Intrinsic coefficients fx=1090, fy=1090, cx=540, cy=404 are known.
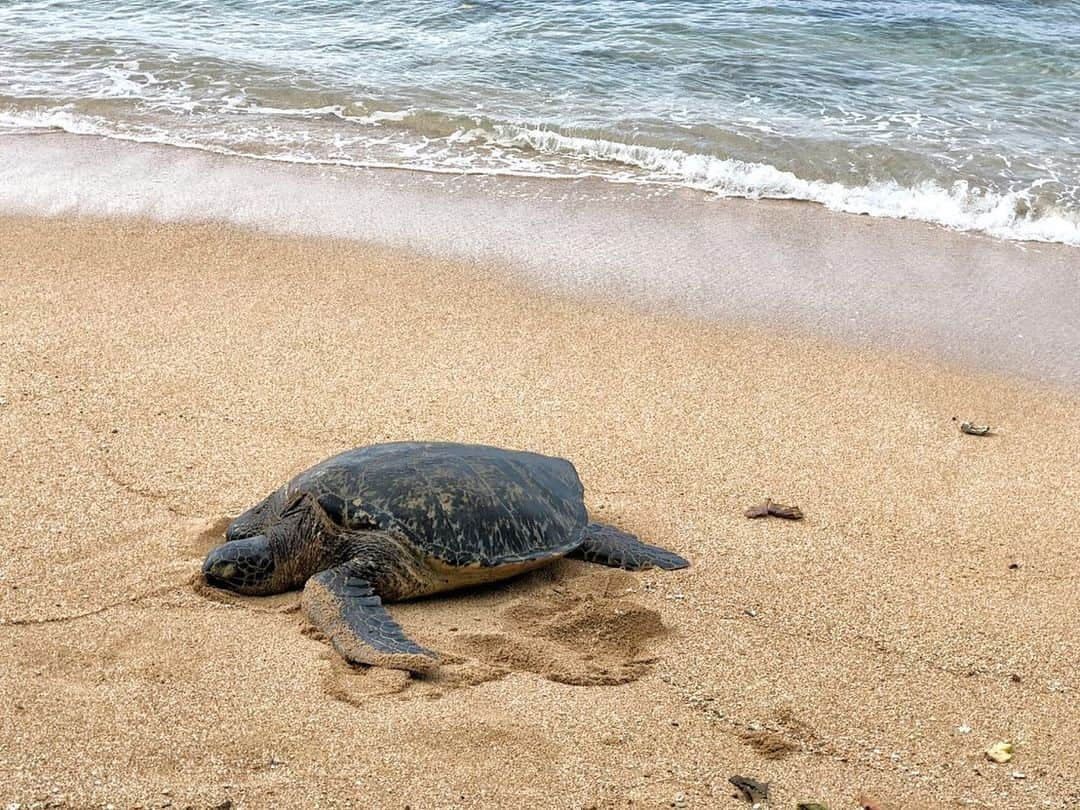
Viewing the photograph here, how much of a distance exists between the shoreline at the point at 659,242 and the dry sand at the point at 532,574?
39 centimetres

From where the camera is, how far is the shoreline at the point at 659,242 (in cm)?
691

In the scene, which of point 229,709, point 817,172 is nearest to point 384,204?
point 817,172

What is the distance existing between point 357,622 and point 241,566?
55cm

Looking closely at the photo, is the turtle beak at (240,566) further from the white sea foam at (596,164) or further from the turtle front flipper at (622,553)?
the white sea foam at (596,164)

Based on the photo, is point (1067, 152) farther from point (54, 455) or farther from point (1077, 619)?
point (54, 455)

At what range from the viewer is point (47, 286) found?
675 centimetres

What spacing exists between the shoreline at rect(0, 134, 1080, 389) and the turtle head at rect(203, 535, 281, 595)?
11.7ft

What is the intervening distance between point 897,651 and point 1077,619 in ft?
2.73

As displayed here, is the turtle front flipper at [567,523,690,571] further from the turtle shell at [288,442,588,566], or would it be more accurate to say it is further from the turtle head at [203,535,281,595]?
the turtle head at [203,535,281,595]

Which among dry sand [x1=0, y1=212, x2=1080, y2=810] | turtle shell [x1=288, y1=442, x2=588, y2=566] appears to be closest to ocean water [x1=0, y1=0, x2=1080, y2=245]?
dry sand [x1=0, y1=212, x2=1080, y2=810]

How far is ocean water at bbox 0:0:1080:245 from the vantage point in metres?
9.18

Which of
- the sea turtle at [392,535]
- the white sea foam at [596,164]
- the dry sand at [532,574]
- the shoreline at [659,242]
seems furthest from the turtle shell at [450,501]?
the white sea foam at [596,164]

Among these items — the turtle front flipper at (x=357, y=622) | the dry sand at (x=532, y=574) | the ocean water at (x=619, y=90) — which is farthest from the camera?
the ocean water at (x=619, y=90)

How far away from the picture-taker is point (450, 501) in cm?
417
